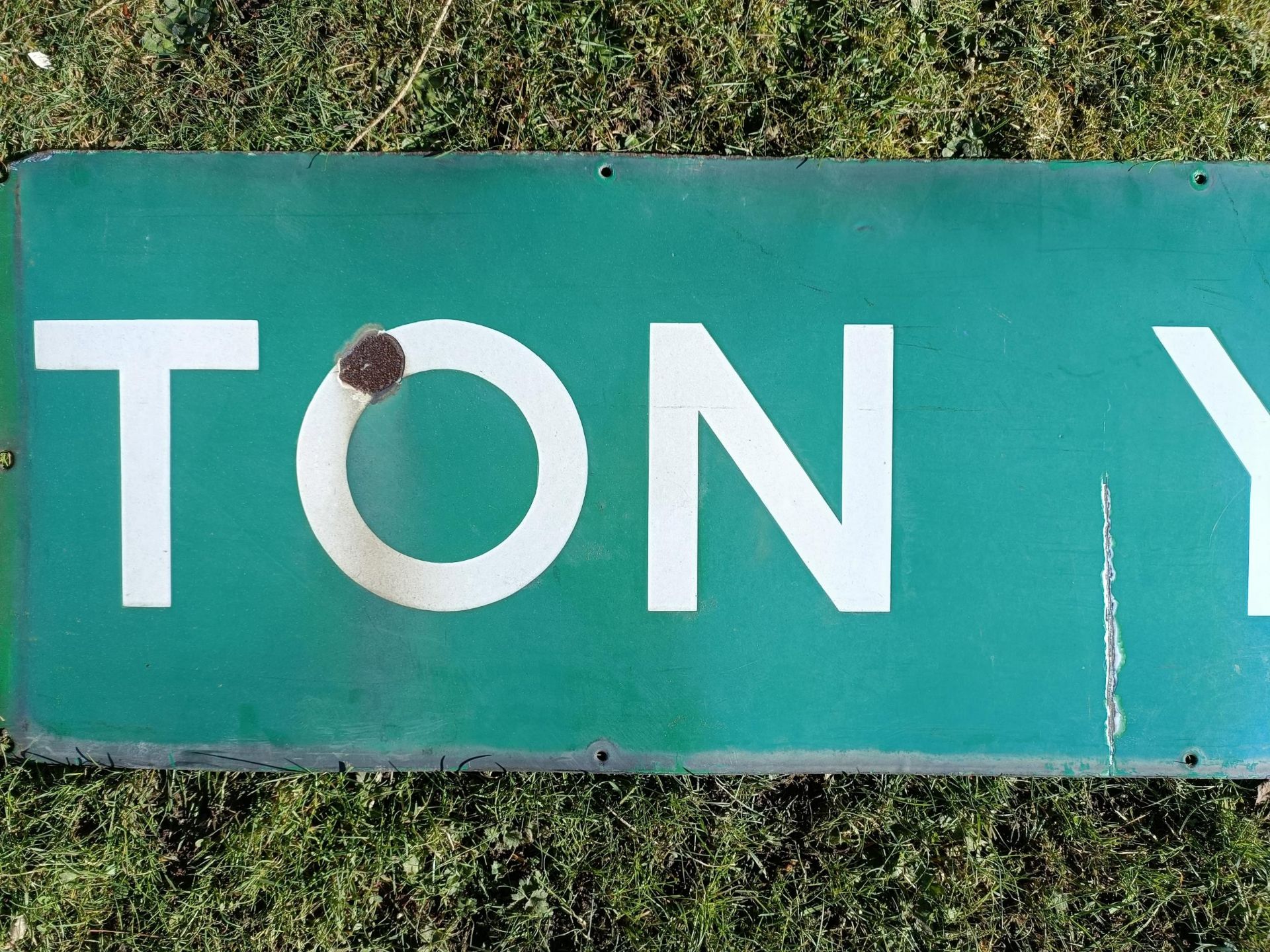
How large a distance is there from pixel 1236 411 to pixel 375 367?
1.75 metres

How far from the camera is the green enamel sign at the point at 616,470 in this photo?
161 cm

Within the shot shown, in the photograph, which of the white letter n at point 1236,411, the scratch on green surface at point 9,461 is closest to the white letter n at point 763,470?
the white letter n at point 1236,411

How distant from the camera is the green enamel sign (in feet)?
5.28

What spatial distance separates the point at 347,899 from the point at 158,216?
1.49 m

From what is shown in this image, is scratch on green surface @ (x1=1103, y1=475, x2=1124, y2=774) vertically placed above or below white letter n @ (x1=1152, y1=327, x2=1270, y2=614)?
below

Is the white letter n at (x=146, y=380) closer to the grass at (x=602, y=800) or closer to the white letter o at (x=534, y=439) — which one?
the white letter o at (x=534, y=439)

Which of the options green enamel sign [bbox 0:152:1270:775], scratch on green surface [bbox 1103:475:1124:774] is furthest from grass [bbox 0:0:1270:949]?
scratch on green surface [bbox 1103:475:1124:774]

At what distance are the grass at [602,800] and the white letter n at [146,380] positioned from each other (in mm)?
438

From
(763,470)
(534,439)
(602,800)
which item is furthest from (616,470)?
(602,800)

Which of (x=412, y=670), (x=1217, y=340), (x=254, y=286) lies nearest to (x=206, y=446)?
(x=254, y=286)

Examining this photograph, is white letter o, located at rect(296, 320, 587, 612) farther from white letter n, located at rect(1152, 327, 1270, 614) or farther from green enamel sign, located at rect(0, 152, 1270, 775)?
white letter n, located at rect(1152, 327, 1270, 614)

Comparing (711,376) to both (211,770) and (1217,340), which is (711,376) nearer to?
(1217,340)

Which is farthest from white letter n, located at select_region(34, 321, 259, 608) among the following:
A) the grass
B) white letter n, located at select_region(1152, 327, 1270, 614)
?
white letter n, located at select_region(1152, 327, 1270, 614)

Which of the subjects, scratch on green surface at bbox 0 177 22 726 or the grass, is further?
the grass
